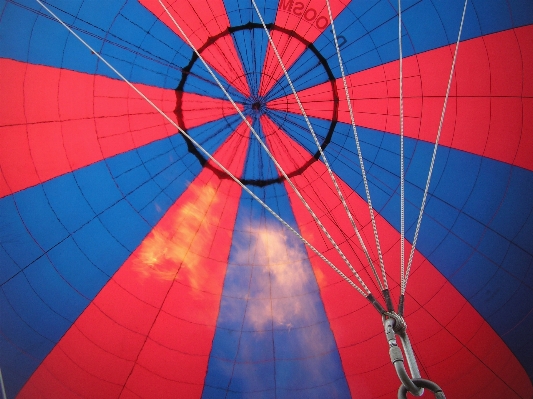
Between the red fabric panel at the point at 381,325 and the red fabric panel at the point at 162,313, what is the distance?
886 millimetres

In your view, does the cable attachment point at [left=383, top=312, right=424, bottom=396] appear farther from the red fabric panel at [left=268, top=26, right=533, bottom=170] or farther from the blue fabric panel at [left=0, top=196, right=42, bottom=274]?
the blue fabric panel at [left=0, top=196, right=42, bottom=274]

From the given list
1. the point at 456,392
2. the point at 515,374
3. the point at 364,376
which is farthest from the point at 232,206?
the point at 515,374

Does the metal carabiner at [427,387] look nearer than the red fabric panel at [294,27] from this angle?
Yes

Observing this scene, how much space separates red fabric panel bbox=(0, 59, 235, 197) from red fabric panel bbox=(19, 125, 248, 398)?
758mm

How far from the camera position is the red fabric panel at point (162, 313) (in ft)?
12.6

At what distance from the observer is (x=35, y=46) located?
3578 millimetres

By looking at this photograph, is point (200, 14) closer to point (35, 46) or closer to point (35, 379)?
point (35, 46)

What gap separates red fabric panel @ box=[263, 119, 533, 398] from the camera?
3.86 meters

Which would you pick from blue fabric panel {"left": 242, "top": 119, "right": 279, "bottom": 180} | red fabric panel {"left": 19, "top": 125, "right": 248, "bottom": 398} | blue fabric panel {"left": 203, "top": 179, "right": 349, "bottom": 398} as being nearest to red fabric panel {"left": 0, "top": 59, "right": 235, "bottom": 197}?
blue fabric panel {"left": 242, "top": 119, "right": 279, "bottom": 180}

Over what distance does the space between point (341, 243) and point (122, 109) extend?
2.69 m

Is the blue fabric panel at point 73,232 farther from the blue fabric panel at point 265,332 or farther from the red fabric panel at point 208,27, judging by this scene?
the blue fabric panel at point 265,332

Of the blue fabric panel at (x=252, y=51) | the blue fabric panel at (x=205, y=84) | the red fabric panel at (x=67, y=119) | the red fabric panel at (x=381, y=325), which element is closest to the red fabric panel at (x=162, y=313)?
the blue fabric panel at (x=205, y=84)

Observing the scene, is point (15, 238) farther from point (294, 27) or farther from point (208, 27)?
point (294, 27)

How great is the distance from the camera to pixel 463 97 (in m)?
3.73
